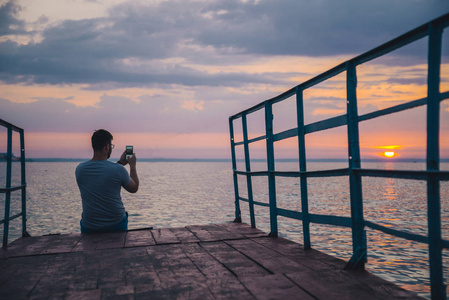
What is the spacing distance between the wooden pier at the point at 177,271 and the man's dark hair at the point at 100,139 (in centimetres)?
110

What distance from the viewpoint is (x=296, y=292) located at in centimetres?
258

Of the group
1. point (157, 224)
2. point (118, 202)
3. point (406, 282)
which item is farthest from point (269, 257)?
point (157, 224)

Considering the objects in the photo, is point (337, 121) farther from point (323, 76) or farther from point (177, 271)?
point (177, 271)

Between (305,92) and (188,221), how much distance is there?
11882 mm

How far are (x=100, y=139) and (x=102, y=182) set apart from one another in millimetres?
522

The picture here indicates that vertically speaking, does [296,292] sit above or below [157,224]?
above

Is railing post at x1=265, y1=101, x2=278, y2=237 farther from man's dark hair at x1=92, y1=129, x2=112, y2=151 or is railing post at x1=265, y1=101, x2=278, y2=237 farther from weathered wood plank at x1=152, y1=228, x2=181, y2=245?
man's dark hair at x1=92, y1=129, x2=112, y2=151

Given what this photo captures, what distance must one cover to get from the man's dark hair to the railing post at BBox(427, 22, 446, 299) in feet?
11.6

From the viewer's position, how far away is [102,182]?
178 inches

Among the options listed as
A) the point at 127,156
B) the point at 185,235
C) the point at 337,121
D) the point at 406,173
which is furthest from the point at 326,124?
the point at 127,156

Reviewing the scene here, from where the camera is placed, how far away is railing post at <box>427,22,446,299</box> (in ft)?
7.38

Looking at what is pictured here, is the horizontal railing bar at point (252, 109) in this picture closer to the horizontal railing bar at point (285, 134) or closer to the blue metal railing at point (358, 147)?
the blue metal railing at point (358, 147)

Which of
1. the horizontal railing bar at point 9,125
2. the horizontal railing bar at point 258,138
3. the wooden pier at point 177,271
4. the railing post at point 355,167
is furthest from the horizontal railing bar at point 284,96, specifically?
the horizontal railing bar at point 9,125

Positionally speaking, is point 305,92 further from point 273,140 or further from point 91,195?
point 91,195
